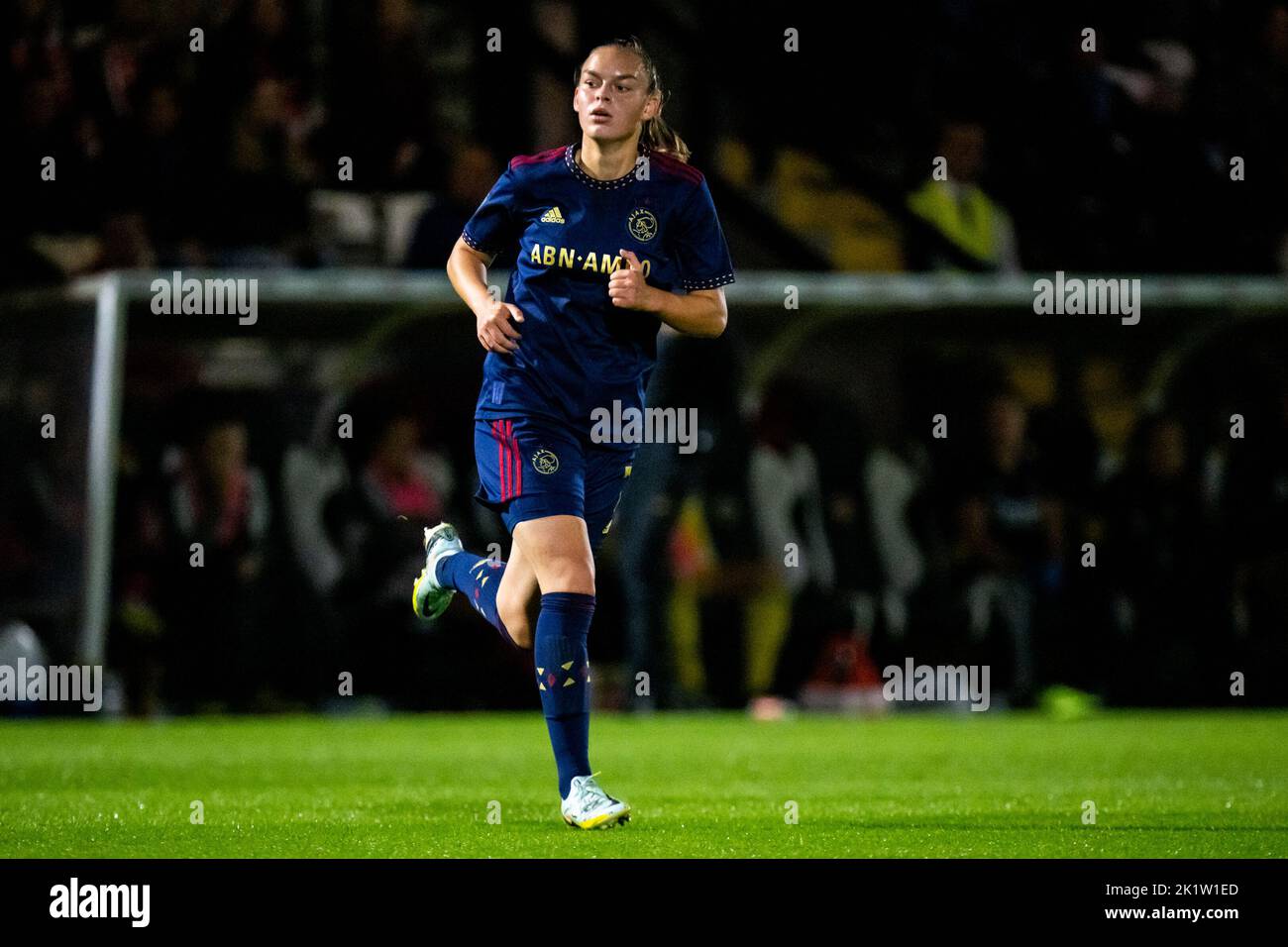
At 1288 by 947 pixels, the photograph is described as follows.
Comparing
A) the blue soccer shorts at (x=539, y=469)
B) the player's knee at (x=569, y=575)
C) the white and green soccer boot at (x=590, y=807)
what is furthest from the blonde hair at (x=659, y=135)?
the white and green soccer boot at (x=590, y=807)

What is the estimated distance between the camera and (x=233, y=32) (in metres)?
14.3

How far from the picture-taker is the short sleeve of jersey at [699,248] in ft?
22.5

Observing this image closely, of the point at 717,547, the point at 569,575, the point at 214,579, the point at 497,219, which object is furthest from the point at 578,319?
the point at 717,547

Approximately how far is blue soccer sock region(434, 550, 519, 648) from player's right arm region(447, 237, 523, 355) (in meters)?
0.87

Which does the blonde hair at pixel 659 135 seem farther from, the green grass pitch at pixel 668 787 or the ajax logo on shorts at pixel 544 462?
the green grass pitch at pixel 668 787

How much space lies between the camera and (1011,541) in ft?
46.3

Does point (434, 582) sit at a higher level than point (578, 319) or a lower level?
lower

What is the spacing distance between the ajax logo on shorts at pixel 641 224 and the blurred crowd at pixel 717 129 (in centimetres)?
706

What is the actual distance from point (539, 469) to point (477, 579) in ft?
2.81

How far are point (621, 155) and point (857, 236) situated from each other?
32.8ft

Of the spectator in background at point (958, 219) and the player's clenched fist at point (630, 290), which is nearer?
the player's clenched fist at point (630, 290)

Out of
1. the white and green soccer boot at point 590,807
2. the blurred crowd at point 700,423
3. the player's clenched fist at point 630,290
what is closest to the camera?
the white and green soccer boot at point 590,807

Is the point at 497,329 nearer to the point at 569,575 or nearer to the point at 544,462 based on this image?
the point at 544,462
